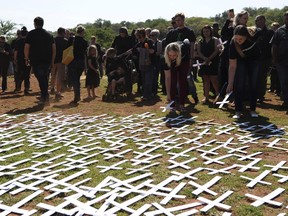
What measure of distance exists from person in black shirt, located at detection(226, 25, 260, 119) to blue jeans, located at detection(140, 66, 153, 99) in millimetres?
3174

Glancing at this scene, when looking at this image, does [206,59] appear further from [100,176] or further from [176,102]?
[100,176]

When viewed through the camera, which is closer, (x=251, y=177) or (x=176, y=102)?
(x=251, y=177)

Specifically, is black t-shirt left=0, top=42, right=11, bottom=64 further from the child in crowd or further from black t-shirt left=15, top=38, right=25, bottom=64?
the child in crowd

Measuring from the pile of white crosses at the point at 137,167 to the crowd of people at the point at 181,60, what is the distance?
1.27 meters

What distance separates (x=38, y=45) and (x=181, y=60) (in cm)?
394

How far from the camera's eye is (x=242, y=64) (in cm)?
764

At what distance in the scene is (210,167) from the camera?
15.8 feet

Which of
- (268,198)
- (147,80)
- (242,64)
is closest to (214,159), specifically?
(268,198)

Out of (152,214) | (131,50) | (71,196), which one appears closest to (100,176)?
(71,196)

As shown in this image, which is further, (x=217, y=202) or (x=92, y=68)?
(x=92, y=68)

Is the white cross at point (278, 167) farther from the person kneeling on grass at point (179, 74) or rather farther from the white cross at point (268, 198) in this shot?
the person kneeling on grass at point (179, 74)

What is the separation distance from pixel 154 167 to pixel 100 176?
744mm

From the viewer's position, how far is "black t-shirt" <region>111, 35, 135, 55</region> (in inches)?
446

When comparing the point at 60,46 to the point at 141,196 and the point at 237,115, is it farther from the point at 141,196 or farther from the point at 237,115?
the point at 141,196
